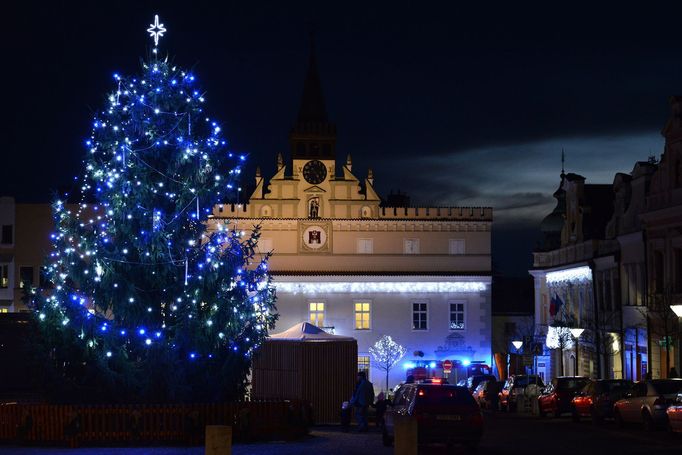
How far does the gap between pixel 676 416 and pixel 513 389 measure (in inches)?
924

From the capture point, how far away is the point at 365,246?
76750 millimetres

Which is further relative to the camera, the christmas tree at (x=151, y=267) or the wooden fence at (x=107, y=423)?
the christmas tree at (x=151, y=267)

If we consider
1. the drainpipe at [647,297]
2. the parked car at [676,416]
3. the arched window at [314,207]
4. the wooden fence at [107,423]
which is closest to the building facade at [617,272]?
the drainpipe at [647,297]

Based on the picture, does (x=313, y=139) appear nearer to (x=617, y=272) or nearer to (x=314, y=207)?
(x=314, y=207)

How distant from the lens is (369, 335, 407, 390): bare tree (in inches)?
Result: 2955

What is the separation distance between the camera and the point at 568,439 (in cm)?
3231

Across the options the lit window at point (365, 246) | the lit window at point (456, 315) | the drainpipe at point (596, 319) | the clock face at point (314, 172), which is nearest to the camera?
the drainpipe at point (596, 319)

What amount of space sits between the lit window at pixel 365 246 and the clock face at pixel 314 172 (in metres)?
4.51

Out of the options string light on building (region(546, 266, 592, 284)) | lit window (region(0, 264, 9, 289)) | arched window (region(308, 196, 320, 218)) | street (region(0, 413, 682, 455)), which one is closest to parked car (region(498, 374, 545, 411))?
string light on building (region(546, 266, 592, 284))

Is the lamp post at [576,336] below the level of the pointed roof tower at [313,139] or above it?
below

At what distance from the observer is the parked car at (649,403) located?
111 ft

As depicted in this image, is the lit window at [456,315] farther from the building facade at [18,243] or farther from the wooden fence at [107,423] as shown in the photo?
the wooden fence at [107,423]

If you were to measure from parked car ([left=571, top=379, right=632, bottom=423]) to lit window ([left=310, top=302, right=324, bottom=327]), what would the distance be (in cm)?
3533

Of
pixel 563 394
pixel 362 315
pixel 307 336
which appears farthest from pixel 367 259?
pixel 307 336
